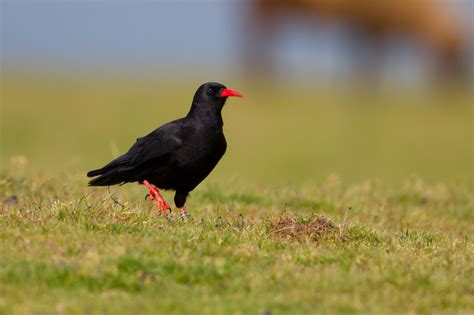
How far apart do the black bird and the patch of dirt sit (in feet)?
3.90

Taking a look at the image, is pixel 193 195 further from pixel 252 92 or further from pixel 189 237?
pixel 252 92

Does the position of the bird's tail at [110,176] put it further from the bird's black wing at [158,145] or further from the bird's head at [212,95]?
the bird's head at [212,95]

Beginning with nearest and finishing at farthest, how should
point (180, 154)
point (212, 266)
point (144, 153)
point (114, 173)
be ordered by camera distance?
point (212, 266) < point (180, 154) < point (144, 153) < point (114, 173)

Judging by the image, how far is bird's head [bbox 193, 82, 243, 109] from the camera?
8.97 metres

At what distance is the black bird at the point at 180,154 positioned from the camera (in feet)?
28.1

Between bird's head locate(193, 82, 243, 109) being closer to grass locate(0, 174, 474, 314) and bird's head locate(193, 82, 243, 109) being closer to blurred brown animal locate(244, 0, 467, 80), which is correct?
grass locate(0, 174, 474, 314)

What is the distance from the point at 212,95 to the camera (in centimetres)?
906

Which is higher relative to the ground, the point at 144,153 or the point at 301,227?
the point at 144,153

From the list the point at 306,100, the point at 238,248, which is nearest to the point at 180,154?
the point at 238,248

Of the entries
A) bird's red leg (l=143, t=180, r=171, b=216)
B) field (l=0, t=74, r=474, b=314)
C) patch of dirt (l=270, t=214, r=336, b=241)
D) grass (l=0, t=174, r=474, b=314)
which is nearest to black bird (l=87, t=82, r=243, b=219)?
bird's red leg (l=143, t=180, r=171, b=216)

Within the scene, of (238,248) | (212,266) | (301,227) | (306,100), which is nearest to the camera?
(212,266)

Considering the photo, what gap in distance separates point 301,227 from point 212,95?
86.4 inches

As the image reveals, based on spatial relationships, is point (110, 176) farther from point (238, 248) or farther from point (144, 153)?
point (238, 248)

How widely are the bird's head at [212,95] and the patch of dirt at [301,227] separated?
73.0 inches
